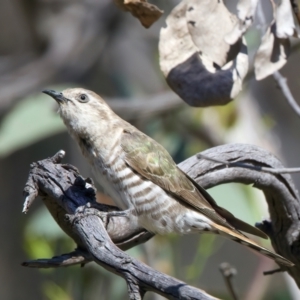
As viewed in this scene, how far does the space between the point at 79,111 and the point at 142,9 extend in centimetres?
42

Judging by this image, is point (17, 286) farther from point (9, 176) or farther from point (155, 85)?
point (155, 85)

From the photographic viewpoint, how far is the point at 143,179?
2.43 m

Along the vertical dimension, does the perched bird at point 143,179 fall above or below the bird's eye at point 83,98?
below

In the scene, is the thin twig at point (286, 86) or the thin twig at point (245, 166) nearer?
the thin twig at point (245, 166)

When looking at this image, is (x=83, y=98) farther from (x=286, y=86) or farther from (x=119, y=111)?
(x=119, y=111)

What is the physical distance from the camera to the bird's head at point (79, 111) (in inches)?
98.0

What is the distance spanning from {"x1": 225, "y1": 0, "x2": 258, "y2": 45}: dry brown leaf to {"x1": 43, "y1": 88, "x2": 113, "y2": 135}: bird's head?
55 centimetres

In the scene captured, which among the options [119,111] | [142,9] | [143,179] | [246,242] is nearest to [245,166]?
[246,242]

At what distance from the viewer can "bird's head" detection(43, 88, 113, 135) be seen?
98.0 inches

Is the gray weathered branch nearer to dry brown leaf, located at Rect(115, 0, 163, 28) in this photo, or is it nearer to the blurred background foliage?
dry brown leaf, located at Rect(115, 0, 163, 28)

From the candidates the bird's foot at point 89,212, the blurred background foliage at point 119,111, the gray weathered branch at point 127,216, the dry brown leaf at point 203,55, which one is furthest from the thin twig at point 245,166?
the blurred background foliage at point 119,111

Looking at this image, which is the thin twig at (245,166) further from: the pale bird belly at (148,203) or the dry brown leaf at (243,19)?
the dry brown leaf at (243,19)

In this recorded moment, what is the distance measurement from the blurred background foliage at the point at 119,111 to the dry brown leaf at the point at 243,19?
1.18 metres

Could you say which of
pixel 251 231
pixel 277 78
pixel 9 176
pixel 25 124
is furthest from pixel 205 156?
pixel 9 176
